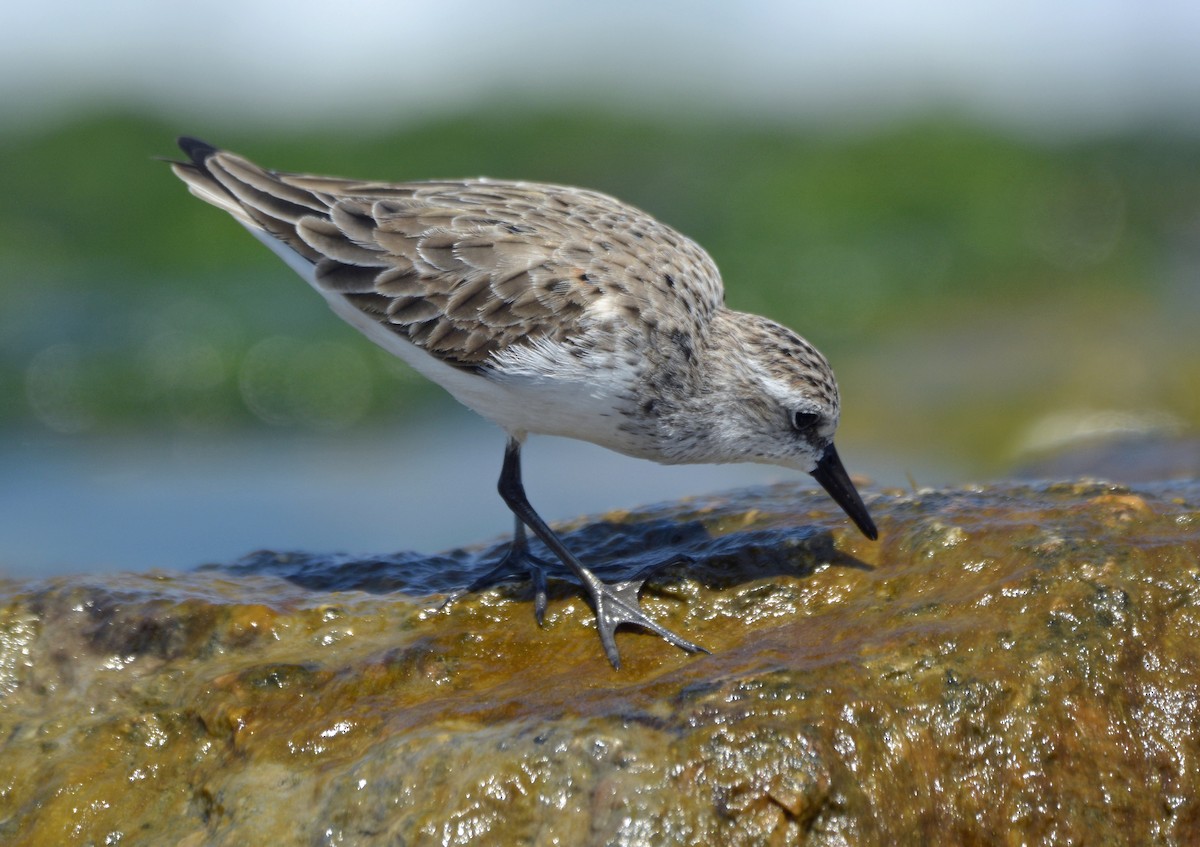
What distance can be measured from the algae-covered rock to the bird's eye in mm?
460

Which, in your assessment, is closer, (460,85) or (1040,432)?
(1040,432)

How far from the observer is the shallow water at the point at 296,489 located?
11016 millimetres

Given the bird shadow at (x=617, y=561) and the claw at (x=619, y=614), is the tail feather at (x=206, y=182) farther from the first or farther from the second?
the claw at (x=619, y=614)

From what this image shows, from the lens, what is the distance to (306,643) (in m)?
5.32

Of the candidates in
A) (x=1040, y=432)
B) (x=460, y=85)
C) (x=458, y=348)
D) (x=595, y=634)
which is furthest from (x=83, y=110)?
(x=595, y=634)

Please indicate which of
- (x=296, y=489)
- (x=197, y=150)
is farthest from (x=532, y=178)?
(x=197, y=150)

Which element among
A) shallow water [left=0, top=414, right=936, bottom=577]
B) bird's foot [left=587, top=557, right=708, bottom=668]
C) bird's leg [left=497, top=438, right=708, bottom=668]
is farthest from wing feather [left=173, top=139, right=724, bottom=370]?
shallow water [left=0, top=414, right=936, bottom=577]

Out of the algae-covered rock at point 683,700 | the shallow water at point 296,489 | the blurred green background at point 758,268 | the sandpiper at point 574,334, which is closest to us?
the algae-covered rock at point 683,700

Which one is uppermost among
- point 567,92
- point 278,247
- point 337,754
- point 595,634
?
point 567,92

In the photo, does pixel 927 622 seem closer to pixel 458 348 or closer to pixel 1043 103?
pixel 458 348

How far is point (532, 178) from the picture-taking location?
20.3 meters

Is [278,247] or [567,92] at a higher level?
[567,92]

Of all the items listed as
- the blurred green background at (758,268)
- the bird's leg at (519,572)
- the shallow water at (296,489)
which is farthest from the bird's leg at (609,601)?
the blurred green background at (758,268)

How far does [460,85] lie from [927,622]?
71.4 feet
